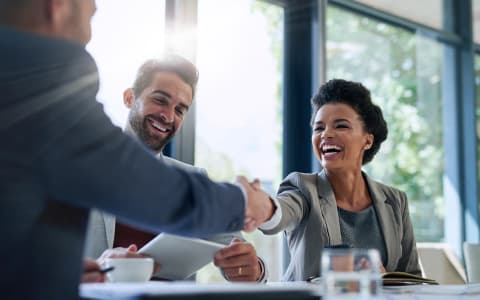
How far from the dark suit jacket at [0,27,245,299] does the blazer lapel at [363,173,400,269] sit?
1.63 meters

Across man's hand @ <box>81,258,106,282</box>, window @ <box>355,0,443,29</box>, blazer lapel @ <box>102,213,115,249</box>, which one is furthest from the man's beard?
window @ <box>355,0,443,29</box>

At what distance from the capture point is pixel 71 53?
3.09 ft

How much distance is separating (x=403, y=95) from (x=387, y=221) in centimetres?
238

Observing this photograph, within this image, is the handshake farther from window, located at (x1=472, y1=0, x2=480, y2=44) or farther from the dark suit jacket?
window, located at (x1=472, y1=0, x2=480, y2=44)

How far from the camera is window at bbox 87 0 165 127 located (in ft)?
9.42

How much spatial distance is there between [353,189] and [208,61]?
1.22 m

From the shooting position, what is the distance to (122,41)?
297 centimetres

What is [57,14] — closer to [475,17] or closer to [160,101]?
[160,101]

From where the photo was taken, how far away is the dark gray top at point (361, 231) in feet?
7.97

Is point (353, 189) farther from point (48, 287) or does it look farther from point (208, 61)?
point (48, 287)

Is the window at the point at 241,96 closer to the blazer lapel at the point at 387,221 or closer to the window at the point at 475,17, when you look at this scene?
the blazer lapel at the point at 387,221

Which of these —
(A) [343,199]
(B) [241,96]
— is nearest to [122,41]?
(B) [241,96]

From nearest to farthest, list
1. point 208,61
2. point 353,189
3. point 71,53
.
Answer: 1. point 71,53
2. point 353,189
3. point 208,61

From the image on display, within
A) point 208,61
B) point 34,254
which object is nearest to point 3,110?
point 34,254
